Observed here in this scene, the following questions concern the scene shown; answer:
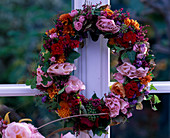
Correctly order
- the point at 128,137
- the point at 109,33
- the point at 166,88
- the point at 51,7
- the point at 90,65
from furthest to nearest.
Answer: the point at 128,137 < the point at 51,7 < the point at 166,88 < the point at 90,65 < the point at 109,33

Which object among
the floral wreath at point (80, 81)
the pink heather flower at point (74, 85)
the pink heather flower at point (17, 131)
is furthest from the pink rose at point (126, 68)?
the pink heather flower at point (17, 131)

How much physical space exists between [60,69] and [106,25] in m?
0.32

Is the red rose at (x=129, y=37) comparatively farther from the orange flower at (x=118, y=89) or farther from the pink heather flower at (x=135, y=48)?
the orange flower at (x=118, y=89)

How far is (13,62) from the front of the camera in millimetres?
2201

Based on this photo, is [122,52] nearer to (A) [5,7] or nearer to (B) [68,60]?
(B) [68,60]

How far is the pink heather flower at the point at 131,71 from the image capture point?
4.17ft

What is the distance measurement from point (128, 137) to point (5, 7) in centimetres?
180

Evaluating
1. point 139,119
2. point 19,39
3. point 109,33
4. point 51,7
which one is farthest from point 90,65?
point 139,119

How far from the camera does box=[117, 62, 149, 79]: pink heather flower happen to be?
1.27m

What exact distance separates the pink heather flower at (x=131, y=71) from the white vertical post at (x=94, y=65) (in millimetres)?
124

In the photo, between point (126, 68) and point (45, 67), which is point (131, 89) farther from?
point (45, 67)

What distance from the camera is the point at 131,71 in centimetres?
128

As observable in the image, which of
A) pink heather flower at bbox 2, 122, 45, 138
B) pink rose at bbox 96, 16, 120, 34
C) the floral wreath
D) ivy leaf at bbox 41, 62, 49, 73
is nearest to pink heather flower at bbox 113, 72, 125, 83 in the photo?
the floral wreath

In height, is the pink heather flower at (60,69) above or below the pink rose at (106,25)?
below
